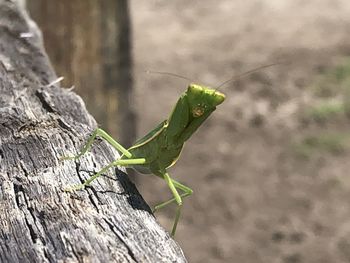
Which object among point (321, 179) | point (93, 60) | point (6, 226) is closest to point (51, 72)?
point (6, 226)

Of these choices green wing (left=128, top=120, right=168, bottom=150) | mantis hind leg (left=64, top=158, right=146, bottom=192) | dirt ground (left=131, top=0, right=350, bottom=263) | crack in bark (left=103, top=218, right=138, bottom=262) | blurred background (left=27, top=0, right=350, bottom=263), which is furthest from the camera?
dirt ground (left=131, top=0, right=350, bottom=263)

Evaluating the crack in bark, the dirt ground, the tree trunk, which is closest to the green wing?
the crack in bark

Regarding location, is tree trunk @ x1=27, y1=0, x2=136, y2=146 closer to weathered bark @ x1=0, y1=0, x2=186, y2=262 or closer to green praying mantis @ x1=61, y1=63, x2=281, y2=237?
weathered bark @ x1=0, y1=0, x2=186, y2=262

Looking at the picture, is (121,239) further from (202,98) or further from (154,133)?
(154,133)

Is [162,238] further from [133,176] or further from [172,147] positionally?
[133,176]

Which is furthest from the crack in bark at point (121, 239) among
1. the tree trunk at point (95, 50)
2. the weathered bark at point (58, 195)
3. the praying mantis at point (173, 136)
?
the tree trunk at point (95, 50)

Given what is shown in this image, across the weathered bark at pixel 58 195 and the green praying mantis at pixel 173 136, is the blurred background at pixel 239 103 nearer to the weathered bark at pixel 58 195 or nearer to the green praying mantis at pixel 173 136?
the weathered bark at pixel 58 195
